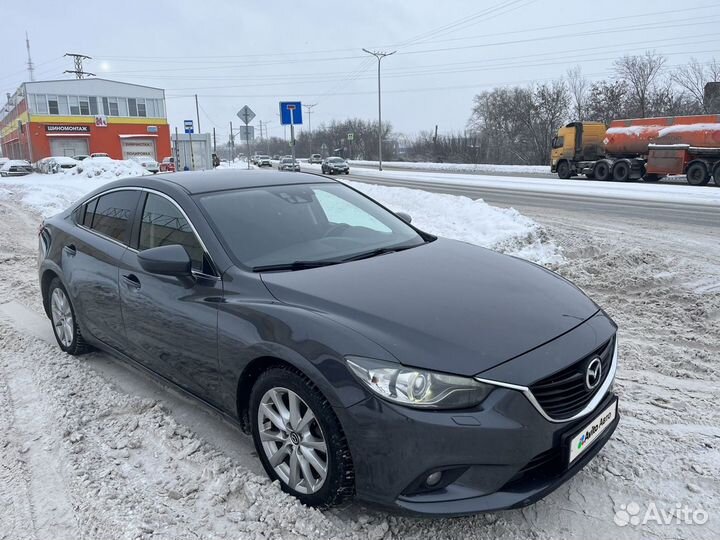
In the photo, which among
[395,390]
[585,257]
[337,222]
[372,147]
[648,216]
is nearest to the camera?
[395,390]

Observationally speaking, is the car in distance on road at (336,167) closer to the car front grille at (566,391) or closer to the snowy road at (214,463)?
the snowy road at (214,463)

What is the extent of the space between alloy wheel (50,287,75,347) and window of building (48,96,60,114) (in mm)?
61326

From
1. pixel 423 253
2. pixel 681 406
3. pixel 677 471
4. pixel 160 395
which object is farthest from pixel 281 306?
pixel 681 406

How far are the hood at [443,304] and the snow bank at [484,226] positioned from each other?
4835 millimetres

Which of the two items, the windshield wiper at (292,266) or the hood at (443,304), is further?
the windshield wiper at (292,266)

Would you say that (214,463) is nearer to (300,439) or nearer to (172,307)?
(300,439)

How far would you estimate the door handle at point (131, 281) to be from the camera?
3.77 metres

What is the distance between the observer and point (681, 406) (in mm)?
3750

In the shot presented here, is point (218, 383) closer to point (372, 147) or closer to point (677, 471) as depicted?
point (677, 471)

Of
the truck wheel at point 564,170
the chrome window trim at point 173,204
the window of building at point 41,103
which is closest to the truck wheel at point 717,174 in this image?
the truck wheel at point 564,170

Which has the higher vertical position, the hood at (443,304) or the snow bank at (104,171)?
the snow bank at (104,171)

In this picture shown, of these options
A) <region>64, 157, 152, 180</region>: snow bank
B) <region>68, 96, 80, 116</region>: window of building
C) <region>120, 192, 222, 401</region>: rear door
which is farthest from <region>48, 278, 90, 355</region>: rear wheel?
<region>68, 96, 80, 116</region>: window of building

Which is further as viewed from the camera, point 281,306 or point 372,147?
point 372,147

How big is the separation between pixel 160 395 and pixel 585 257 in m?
6.46
